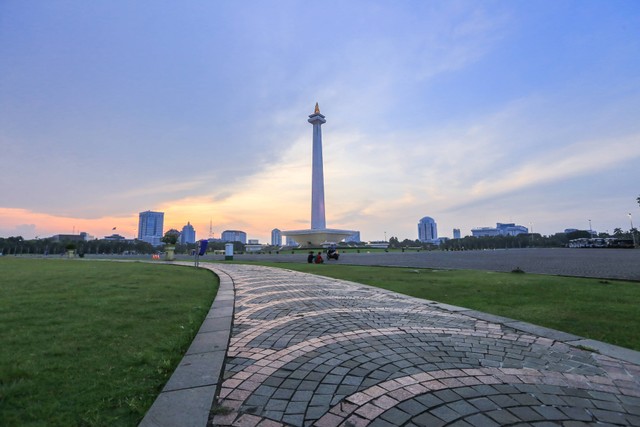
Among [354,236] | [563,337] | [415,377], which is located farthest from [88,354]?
[354,236]

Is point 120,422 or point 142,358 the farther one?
point 142,358

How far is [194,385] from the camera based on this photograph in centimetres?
346

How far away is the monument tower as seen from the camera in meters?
92.2

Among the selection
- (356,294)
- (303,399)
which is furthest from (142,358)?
(356,294)

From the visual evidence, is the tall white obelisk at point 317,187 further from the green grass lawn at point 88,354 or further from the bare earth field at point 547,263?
the green grass lawn at point 88,354

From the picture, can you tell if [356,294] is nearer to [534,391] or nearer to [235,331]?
[235,331]

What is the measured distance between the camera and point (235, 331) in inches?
228

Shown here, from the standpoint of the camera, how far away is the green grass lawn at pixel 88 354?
2953 mm

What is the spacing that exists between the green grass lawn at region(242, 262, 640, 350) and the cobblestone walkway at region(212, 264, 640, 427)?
1.17 metres

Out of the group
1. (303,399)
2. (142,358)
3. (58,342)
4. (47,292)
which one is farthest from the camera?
(47,292)

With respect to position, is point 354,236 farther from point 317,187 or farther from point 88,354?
point 88,354

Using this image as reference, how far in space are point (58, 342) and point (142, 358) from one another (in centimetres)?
158

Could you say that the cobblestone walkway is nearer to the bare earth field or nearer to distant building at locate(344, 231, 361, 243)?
the bare earth field

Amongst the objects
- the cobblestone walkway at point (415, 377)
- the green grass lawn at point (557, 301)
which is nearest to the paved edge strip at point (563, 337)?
the cobblestone walkway at point (415, 377)
